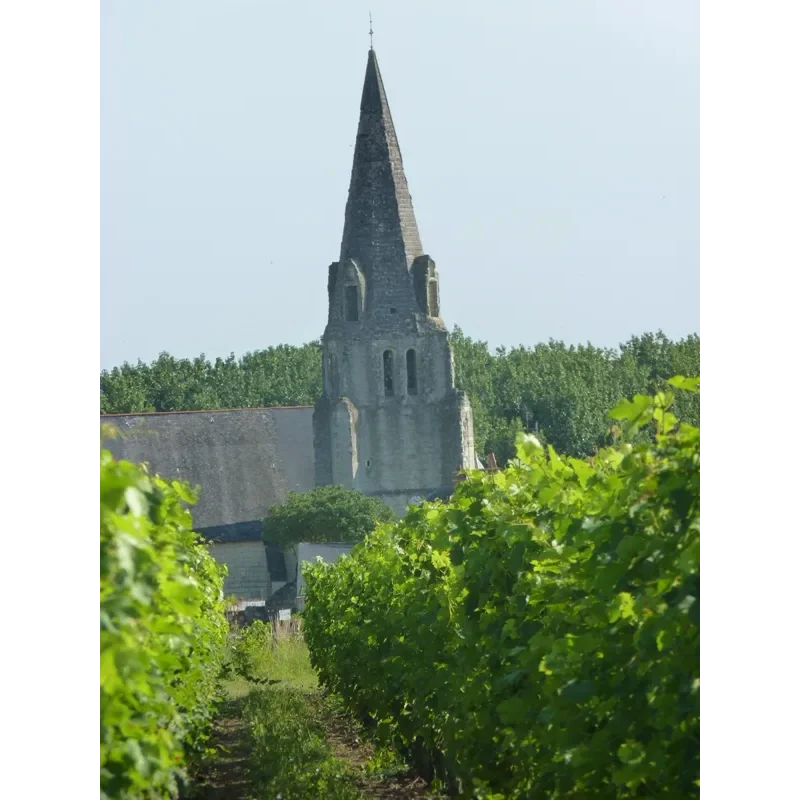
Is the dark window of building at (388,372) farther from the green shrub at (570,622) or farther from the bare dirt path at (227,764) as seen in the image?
the green shrub at (570,622)

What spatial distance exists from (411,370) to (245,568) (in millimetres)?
14577

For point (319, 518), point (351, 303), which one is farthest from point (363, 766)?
point (351, 303)

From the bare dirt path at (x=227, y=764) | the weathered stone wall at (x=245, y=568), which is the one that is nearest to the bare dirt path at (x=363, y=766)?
the bare dirt path at (x=227, y=764)

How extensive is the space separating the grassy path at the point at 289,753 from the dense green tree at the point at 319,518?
1.78 m

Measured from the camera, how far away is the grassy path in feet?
32.0

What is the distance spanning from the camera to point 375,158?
11.4 meters

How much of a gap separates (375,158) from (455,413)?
37.9 feet

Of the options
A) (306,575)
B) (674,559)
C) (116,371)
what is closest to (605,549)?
(674,559)

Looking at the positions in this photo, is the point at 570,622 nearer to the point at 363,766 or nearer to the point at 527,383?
the point at 527,383

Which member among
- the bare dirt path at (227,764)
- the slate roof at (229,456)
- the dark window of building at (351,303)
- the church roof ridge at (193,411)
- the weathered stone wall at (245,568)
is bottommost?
the bare dirt path at (227,764)

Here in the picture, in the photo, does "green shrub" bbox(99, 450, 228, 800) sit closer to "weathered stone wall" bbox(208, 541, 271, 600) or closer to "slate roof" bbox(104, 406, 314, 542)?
"slate roof" bbox(104, 406, 314, 542)

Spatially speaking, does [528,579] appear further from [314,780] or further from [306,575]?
[306,575]

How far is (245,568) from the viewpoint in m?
13.7

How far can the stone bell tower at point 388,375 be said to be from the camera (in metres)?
17.8
